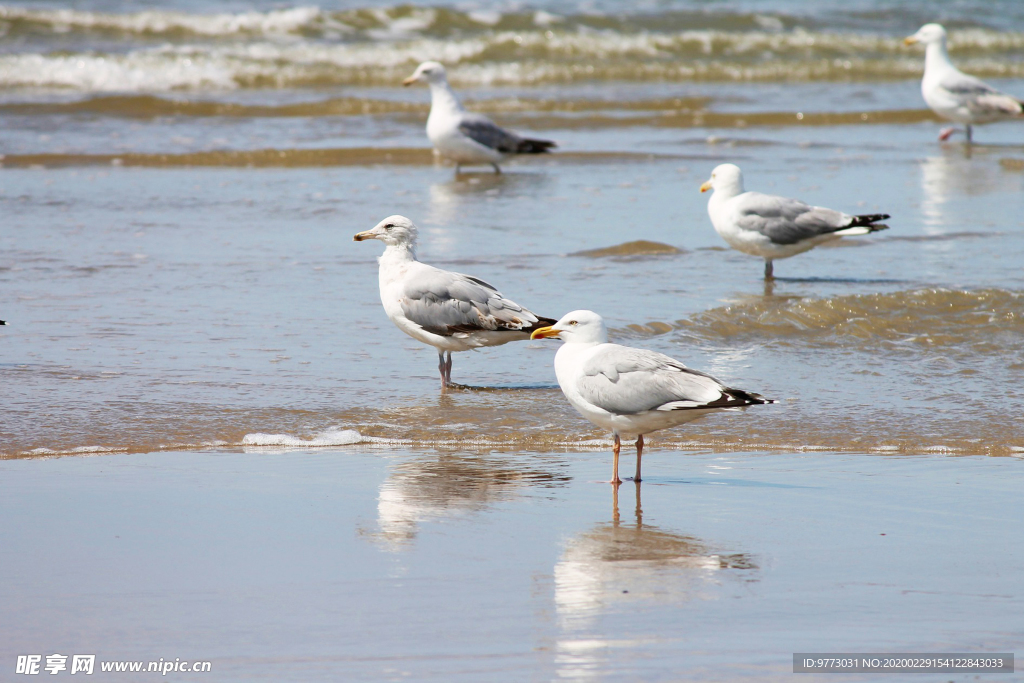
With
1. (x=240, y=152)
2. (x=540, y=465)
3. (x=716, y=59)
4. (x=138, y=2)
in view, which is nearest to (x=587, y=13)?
(x=716, y=59)

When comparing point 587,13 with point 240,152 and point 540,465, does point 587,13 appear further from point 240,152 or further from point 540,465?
point 540,465

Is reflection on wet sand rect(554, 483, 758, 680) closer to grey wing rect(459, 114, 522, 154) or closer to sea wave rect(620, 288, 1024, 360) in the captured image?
sea wave rect(620, 288, 1024, 360)

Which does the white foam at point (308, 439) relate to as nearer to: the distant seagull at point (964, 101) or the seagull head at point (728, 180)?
the seagull head at point (728, 180)

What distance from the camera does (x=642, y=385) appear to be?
4641 millimetres

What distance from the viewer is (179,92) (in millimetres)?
18797

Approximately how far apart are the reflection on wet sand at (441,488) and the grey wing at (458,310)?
1261mm

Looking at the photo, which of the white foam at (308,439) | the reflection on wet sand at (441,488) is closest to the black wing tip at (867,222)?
the reflection on wet sand at (441,488)

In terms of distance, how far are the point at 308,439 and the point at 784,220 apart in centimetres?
445

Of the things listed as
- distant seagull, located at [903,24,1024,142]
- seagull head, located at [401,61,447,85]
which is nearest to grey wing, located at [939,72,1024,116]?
distant seagull, located at [903,24,1024,142]

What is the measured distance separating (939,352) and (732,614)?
12.2ft

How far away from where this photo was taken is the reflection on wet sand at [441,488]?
429 cm

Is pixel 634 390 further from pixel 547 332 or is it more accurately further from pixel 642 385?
pixel 547 332

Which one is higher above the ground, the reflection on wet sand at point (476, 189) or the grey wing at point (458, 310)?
the reflection on wet sand at point (476, 189)

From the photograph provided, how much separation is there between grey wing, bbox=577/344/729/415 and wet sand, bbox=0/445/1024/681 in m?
0.36
